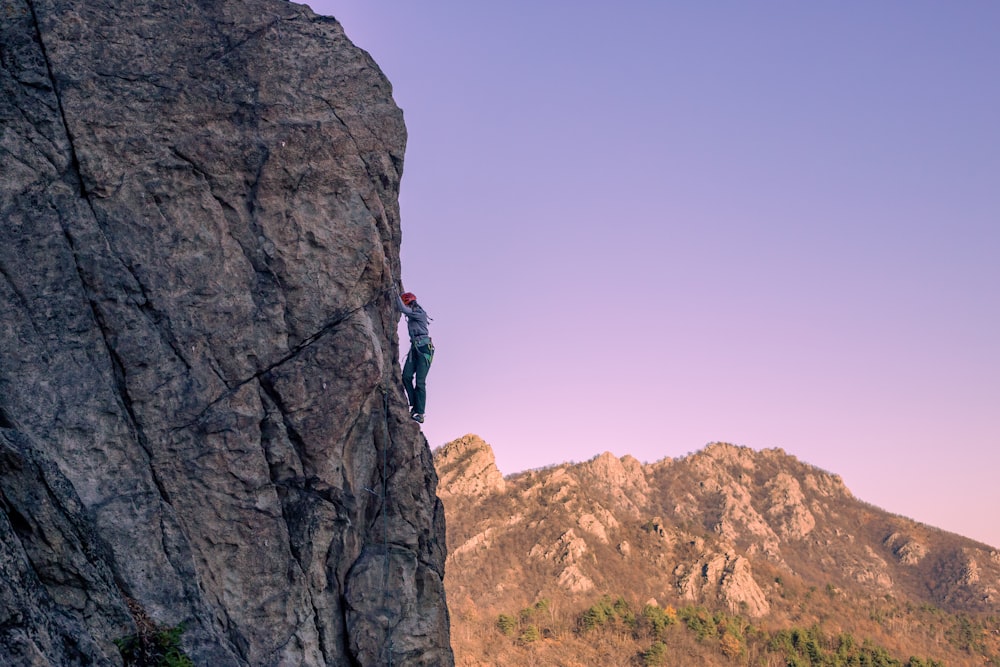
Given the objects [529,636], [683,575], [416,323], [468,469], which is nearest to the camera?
[416,323]

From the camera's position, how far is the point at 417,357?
15062 mm

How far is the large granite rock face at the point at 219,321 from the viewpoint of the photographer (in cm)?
1077

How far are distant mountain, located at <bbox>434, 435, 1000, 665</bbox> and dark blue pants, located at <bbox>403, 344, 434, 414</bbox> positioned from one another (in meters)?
47.3

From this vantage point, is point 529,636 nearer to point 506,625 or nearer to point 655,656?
point 506,625

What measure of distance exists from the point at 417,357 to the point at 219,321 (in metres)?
3.82

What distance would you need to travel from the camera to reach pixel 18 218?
11.0 metres

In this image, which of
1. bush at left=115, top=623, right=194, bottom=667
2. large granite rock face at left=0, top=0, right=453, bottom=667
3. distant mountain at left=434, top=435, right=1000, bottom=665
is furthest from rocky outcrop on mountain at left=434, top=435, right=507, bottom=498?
bush at left=115, top=623, right=194, bottom=667

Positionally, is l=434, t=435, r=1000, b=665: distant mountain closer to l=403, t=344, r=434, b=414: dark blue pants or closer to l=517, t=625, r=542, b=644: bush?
l=517, t=625, r=542, b=644: bush

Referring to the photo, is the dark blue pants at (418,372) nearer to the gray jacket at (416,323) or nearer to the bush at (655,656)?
the gray jacket at (416,323)

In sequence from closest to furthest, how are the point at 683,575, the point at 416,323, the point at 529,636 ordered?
1. the point at 416,323
2. the point at 529,636
3. the point at 683,575

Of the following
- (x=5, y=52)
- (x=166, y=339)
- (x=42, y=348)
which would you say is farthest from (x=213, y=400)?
(x=5, y=52)

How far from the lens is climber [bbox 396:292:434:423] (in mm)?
14898

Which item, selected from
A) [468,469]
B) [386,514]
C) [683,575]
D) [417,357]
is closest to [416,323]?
[417,357]

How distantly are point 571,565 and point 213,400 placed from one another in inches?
2657
